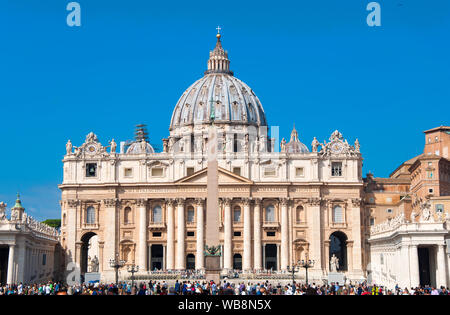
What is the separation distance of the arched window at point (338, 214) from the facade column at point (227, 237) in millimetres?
12678

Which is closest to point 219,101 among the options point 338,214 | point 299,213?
point 299,213

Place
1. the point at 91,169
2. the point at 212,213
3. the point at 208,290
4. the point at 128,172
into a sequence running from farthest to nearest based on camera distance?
the point at 91,169 → the point at 128,172 → the point at 212,213 → the point at 208,290

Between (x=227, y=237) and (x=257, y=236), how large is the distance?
11.9 ft

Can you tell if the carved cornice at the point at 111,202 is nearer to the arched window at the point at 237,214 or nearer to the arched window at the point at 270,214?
the arched window at the point at 237,214

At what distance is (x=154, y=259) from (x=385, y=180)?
31615 mm

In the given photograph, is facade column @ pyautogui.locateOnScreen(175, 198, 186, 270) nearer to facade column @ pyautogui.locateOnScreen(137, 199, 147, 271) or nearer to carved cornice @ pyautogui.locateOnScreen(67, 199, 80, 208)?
facade column @ pyautogui.locateOnScreen(137, 199, 147, 271)

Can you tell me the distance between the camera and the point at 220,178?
90.8 m

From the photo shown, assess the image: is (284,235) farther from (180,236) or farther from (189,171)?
(189,171)

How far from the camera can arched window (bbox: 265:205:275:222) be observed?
301ft

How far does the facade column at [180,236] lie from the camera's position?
89812mm

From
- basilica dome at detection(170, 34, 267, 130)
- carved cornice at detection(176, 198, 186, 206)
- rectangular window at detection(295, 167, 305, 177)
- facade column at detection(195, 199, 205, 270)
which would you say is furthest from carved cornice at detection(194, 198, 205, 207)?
basilica dome at detection(170, 34, 267, 130)
